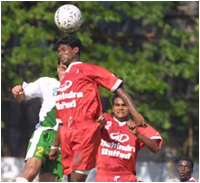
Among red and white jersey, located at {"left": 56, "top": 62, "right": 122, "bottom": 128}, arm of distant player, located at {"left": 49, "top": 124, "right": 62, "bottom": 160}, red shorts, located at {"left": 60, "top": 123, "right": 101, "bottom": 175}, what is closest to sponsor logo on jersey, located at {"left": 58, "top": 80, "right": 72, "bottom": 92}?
red and white jersey, located at {"left": 56, "top": 62, "right": 122, "bottom": 128}

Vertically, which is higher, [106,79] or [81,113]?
[106,79]

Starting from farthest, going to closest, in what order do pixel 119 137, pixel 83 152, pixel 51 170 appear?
1. pixel 119 137
2. pixel 51 170
3. pixel 83 152

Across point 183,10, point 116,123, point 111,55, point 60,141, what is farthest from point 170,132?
point 60,141

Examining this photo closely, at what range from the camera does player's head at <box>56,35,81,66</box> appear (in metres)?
7.67

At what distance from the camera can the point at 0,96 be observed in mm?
15555

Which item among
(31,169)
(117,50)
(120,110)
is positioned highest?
(117,50)

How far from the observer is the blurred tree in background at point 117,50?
51.4ft

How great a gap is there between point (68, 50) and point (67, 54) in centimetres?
5

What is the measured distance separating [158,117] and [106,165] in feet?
26.8

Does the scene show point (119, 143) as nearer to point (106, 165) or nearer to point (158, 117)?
point (106, 165)

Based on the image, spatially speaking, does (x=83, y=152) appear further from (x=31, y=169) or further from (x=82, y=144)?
(x=31, y=169)

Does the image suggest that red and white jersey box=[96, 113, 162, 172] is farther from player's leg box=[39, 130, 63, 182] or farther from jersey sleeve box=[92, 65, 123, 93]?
jersey sleeve box=[92, 65, 123, 93]

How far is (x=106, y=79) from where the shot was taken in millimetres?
7387

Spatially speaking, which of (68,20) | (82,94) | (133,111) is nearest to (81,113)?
(82,94)
